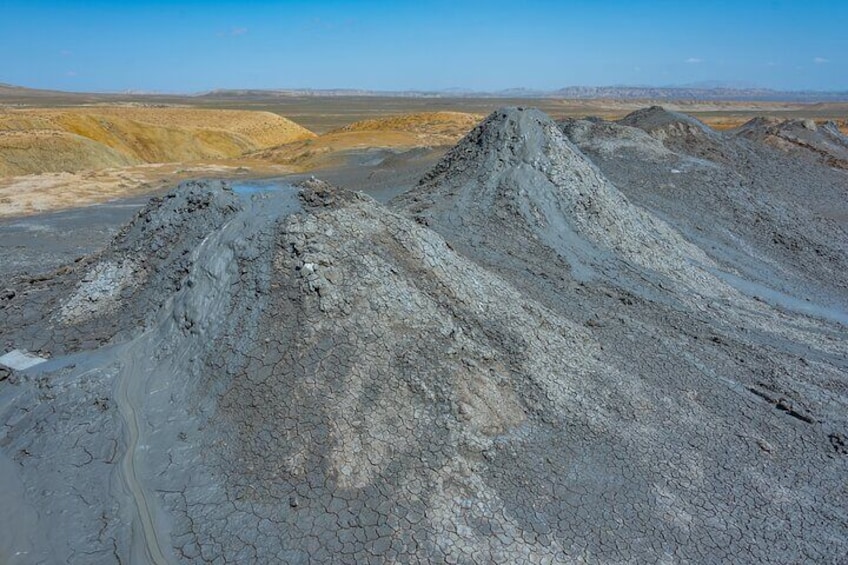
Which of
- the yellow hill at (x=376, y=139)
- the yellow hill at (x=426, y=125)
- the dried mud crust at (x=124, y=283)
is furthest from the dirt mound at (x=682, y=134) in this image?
the yellow hill at (x=426, y=125)

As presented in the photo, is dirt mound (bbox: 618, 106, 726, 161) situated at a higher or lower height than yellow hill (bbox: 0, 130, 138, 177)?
higher

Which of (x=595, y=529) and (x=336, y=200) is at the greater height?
(x=336, y=200)

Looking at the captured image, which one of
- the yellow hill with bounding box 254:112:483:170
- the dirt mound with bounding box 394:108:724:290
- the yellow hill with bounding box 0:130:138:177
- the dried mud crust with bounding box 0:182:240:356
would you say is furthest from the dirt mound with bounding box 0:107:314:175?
the dirt mound with bounding box 394:108:724:290

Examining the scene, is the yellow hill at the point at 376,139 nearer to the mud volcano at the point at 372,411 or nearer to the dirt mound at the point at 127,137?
the dirt mound at the point at 127,137

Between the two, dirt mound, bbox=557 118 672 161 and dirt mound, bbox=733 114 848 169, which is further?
dirt mound, bbox=733 114 848 169

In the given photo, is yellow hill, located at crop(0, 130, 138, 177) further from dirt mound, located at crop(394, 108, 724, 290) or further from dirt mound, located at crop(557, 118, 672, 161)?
dirt mound, located at crop(557, 118, 672, 161)

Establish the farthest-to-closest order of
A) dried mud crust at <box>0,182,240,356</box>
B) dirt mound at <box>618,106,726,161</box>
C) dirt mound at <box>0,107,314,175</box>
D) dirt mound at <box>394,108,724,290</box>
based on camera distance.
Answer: dirt mound at <box>0,107,314,175</box> < dirt mound at <box>618,106,726,161</box> < dirt mound at <box>394,108,724,290</box> < dried mud crust at <box>0,182,240,356</box>

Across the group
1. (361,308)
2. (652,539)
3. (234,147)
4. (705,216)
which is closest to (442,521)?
(652,539)

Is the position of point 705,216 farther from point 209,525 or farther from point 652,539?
point 209,525
